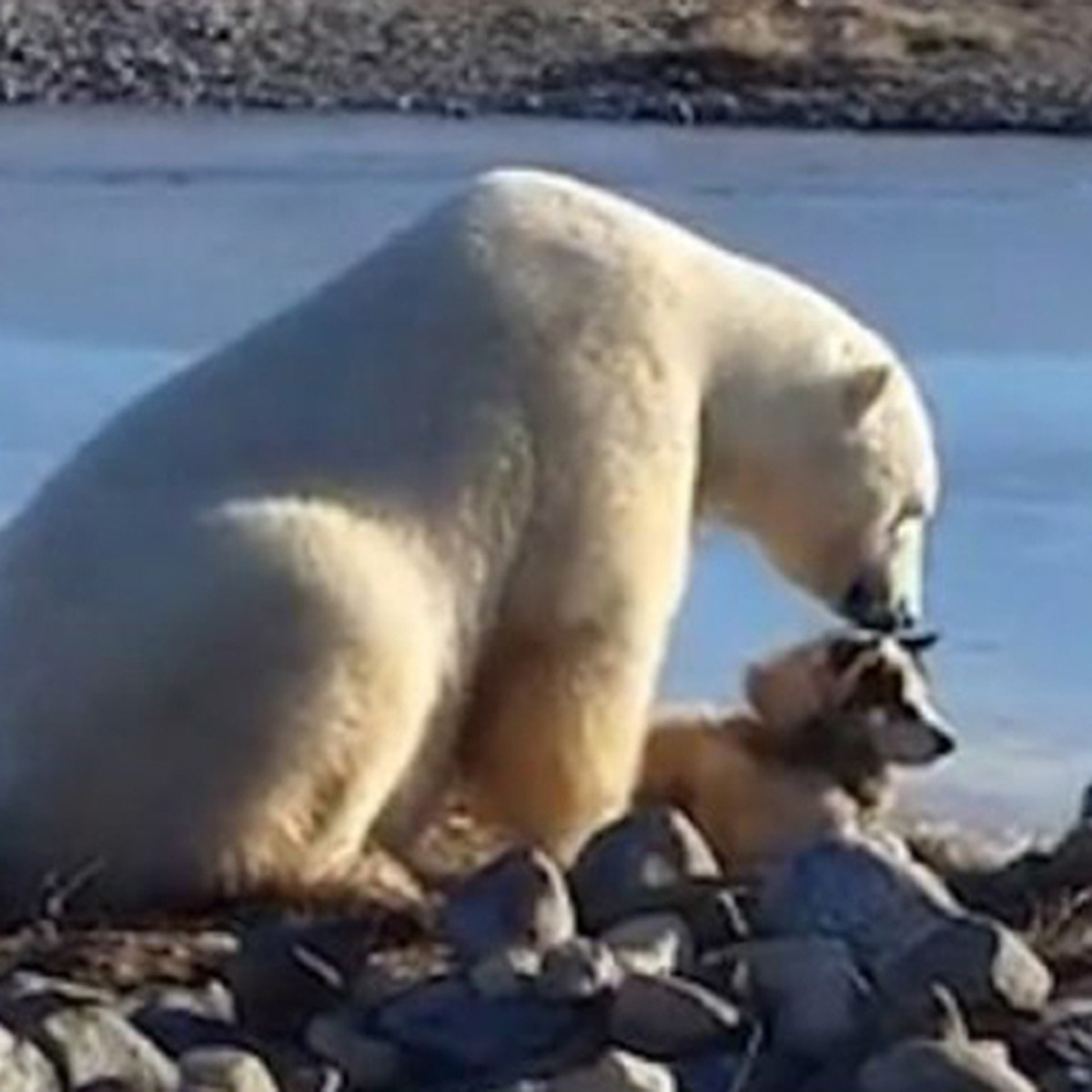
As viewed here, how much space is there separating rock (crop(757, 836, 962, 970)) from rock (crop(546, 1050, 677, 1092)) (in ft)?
2.15

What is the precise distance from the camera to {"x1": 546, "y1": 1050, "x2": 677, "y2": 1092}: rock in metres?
5.70

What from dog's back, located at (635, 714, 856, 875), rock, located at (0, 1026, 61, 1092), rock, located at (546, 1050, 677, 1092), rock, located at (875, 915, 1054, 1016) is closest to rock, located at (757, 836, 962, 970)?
rock, located at (875, 915, 1054, 1016)

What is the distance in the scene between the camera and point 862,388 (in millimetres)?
7816

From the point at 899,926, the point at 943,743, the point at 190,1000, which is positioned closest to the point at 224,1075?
the point at 190,1000

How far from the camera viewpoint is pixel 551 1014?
6188 mm

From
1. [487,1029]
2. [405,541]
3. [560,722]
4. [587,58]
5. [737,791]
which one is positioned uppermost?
[405,541]

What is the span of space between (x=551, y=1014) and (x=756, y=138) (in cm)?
1390

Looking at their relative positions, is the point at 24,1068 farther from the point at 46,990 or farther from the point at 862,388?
the point at 862,388

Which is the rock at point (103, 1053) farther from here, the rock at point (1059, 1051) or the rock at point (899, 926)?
the rock at point (1059, 1051)

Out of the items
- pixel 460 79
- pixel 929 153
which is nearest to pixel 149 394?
pixel 929 153

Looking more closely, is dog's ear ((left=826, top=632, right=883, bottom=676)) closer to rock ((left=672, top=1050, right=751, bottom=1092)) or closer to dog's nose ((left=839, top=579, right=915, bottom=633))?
dog's nose ((left=839, top=579, right=915, bottom=633))

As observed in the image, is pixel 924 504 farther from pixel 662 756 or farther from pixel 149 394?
pixel 149 394

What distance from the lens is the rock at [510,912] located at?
6.49 metres

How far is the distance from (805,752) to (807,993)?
1.41 metres
